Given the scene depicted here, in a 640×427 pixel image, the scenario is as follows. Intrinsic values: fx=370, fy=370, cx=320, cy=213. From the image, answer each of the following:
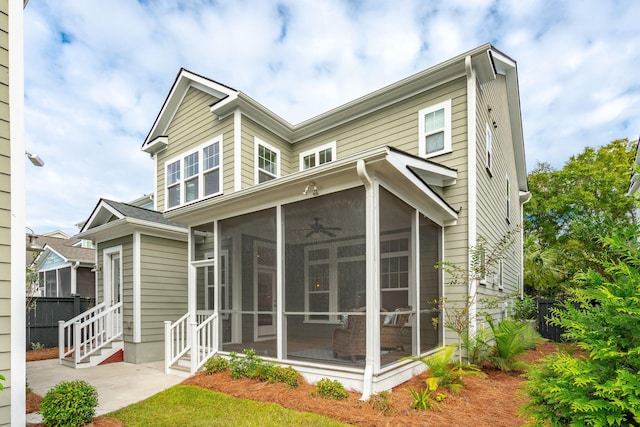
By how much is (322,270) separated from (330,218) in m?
0.83

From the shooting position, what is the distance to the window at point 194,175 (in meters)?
Result: 9.74

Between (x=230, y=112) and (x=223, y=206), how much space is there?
344cm

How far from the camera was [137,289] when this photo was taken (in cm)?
869

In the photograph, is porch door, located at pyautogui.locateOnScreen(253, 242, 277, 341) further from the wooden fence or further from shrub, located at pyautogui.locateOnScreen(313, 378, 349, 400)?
the wooden fence

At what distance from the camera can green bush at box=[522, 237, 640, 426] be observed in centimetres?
258

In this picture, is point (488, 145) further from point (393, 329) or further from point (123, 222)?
point (123, 222)

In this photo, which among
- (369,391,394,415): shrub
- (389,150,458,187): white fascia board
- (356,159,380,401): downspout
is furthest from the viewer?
(389,150,458,187): white fascia board

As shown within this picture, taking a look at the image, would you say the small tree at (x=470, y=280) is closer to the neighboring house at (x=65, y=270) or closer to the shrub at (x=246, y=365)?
the shrub at (x=246, y=365)

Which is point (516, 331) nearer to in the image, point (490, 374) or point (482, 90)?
point (490, 374)

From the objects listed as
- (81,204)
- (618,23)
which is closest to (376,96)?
(618,23)

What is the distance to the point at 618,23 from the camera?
13367mm

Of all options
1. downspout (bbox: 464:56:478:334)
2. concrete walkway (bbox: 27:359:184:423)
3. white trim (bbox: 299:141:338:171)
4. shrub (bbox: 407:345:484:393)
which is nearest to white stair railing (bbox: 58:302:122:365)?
concrete walkway (bbox: 27:359:184:423)

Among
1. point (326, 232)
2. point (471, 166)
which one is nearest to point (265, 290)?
point (326, 232)

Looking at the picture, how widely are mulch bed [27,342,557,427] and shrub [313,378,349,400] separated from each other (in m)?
0.09
